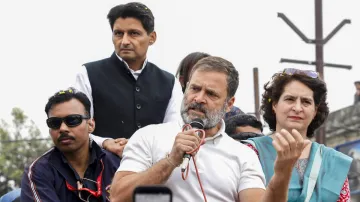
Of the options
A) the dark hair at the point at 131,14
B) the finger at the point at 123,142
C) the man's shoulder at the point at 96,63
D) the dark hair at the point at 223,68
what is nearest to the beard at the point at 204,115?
the dark hair at the point at 223,68

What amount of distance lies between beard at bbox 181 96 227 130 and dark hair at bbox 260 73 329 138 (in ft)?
2.72

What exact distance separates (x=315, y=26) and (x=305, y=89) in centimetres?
1503

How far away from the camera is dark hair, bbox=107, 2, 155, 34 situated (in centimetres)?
769

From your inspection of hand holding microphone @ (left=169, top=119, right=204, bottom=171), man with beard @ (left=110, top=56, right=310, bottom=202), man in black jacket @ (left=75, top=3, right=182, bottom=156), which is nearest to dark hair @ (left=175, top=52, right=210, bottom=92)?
man in black jacket @ (left=75, top=3, right=182, bottom=156)

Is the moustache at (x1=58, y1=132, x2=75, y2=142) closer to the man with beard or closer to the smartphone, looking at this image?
the man with beard

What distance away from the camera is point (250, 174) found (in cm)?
628

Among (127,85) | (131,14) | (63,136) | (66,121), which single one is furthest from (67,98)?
(131,14)

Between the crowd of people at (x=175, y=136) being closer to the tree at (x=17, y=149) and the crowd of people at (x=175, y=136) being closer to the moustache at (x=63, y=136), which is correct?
the moustache at (x=63, y=136)

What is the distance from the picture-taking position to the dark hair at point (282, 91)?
7090mm

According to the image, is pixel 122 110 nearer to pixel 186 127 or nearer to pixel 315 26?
pixel 186 127

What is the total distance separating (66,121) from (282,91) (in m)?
1.38

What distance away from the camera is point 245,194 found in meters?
6.21

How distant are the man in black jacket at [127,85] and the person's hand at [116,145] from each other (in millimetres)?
19

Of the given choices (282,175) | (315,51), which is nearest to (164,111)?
(282,175)
